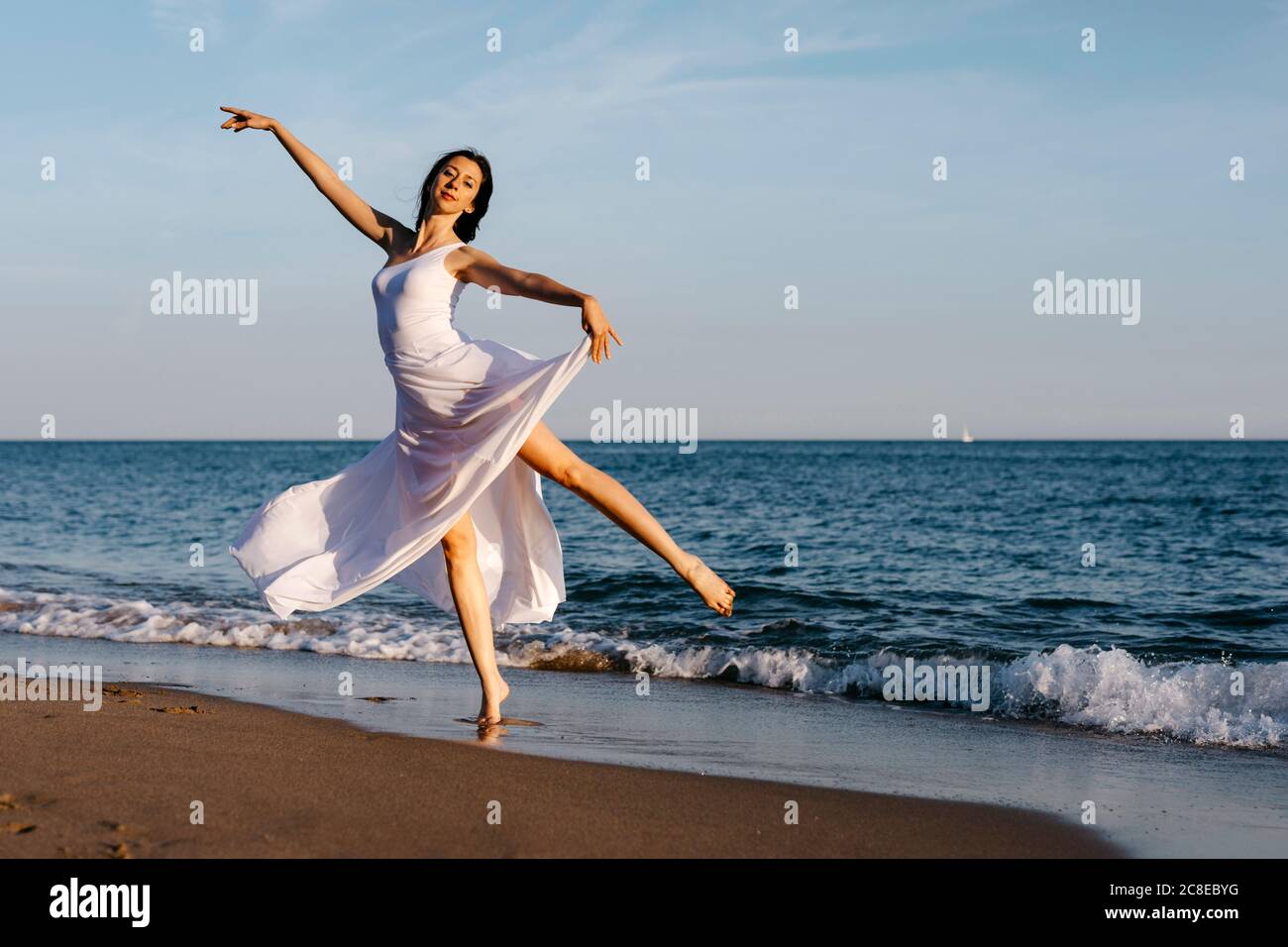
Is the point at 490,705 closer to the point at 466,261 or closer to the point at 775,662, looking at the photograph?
the point at 466,261

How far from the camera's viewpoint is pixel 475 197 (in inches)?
215

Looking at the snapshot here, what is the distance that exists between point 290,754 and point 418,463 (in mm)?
1406

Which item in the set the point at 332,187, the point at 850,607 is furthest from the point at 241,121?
the point at 850,607

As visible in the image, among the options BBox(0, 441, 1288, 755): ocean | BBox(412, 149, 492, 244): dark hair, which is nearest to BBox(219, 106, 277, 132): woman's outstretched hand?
BBox(412, 149, 492, 244): dark hair

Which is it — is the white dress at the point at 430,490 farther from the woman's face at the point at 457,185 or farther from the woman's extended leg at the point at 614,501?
the woman's face at the point at 457,185

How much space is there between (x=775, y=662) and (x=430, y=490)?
3.68 meters

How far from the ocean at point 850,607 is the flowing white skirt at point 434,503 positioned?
261cm

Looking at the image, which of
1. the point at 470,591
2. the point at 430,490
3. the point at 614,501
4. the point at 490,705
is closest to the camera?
the point at 614,501

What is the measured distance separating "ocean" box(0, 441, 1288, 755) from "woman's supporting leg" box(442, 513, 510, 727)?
2724 millimetres

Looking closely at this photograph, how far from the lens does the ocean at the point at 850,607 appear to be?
7355 millimetres

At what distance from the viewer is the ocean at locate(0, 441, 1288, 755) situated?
290 inches

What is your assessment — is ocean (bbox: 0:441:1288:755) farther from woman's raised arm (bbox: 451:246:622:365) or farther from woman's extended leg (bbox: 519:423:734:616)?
woman's raised arm (bbox: 451:246:622:365)

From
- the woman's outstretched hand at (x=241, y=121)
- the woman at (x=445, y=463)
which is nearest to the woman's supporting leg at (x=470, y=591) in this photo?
the woman at (x=445, y=463)
